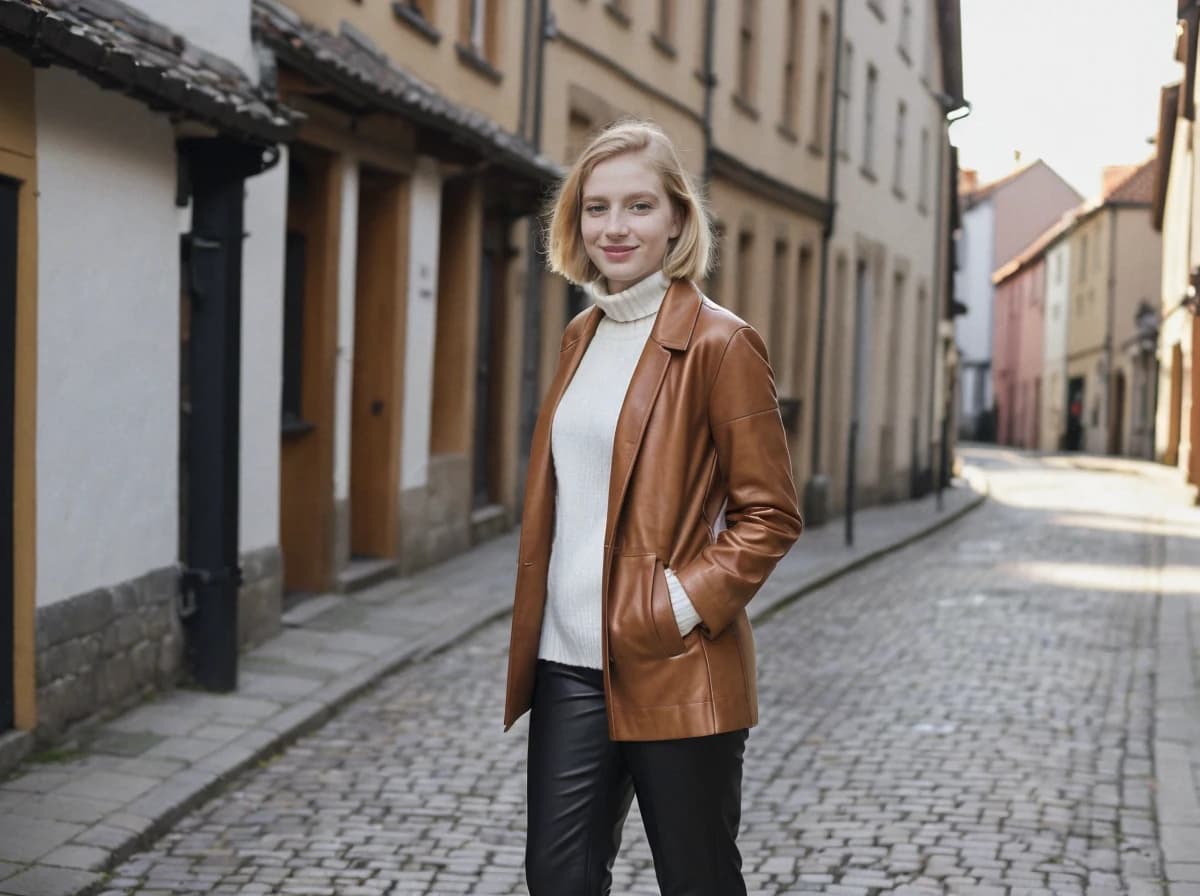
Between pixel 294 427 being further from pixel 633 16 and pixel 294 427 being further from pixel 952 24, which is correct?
pixel 952 24

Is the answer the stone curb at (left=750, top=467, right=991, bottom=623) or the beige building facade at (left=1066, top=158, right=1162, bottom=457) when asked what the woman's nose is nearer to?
the stone curb at (left=750, top=467, right=991, bottom=623)

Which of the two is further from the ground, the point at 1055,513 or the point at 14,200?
the point at 14,200

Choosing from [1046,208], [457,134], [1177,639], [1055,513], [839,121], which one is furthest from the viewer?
[1046,208]

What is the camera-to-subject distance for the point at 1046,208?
6900cm

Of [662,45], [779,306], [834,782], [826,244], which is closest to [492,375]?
[662,45]

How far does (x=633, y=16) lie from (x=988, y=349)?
57407mm

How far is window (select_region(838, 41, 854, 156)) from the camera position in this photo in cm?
2534

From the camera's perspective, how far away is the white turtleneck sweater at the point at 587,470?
3.20 m

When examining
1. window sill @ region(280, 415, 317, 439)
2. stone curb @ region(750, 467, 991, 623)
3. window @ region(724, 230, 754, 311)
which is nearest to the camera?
window sill @ region(280, 415, 317, 439)

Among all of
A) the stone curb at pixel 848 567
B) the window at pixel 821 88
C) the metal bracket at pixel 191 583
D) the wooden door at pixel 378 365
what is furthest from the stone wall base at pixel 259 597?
the window at pixel 821 88

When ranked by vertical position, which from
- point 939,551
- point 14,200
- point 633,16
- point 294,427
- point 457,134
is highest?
point 633,16

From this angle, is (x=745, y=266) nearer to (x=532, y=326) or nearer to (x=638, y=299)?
(x=532, y=326)

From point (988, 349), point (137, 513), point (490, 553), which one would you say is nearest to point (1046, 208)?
point (988, 349)

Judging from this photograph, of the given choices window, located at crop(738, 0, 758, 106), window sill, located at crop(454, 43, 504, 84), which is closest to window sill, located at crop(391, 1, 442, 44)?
window sill, located at crop(454, 43, 504, 84)
